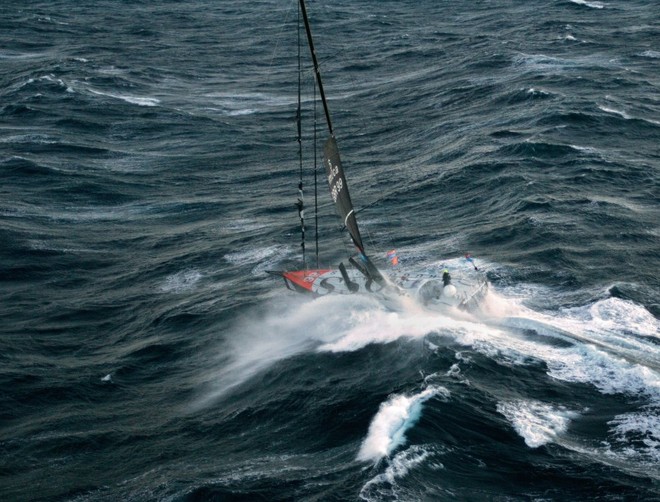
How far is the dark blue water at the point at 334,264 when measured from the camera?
2547 centimetres

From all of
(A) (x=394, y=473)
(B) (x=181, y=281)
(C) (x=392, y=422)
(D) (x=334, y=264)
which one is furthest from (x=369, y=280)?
(B) (x=181, y=281)

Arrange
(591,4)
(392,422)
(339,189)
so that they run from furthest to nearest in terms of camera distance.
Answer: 1. (591,4)
2. (339,189)
3. (392,422)

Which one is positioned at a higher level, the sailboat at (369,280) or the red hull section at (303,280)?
the sailboat at (369,280)

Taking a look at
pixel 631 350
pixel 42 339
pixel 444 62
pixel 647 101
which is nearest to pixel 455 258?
pixel 631 350

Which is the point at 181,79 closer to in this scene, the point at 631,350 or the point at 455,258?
the point at 455,258

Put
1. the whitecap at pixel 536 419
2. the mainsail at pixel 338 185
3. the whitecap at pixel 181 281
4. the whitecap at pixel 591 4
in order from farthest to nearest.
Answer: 1. the whitecap at pixel 591 4
2. the whitecap at pixel 181 281
3. the mainsail at pixel 338 185
4. the whitecap at pixel 536 419

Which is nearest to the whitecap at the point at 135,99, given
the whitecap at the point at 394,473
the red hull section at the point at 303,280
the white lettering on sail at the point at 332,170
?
the red hull section at the point at 303,280

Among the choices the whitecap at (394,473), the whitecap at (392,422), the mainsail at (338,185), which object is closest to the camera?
the whitecap at (394,473)

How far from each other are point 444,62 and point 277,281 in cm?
4545

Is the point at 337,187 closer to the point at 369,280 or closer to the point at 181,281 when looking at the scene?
the point at 369,280

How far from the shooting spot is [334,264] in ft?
138

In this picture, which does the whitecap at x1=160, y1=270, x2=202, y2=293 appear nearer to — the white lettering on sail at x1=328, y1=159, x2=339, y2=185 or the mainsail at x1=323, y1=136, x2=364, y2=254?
the mainsail at x1=323, y1=136, x2=364, y2=254

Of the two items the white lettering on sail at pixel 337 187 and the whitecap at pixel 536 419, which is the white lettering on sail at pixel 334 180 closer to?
the white lettering on sail at pixel 337 187

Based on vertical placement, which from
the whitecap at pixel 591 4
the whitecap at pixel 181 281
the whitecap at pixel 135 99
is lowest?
the whitecap at pixel 181 281
